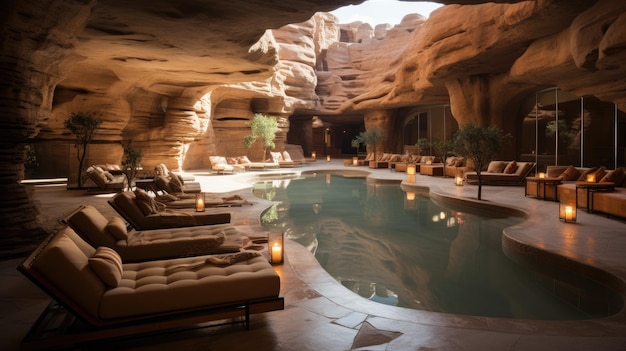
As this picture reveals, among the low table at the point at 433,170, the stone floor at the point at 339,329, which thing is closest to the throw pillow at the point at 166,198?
the stone floor at the point at 339,329

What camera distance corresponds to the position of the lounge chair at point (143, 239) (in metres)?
4.25

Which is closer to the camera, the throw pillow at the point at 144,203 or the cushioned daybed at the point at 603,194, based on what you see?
the throw pillow at the point at 144,203

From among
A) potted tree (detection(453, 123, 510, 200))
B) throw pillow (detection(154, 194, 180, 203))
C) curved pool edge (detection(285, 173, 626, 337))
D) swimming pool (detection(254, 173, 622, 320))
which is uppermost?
potted tree (detection(453, 123, 510, 200))

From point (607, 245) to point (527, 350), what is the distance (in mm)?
4085

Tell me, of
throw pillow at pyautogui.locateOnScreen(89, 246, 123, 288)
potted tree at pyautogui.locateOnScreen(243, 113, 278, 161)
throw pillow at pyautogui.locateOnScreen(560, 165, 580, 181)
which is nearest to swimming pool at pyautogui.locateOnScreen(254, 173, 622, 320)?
throw pillow at pyautogui.locateOnScreen(89, 246, 123, 288)

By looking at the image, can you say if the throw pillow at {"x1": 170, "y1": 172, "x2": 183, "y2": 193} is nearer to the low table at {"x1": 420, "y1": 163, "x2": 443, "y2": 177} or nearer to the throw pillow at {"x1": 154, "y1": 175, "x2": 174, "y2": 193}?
the throw pillow at {"x1": 154, "y1": 175, "x2": 174, "y2": 193}

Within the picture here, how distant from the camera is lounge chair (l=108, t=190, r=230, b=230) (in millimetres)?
6016

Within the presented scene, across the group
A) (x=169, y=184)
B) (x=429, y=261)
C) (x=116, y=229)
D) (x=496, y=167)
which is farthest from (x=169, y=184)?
(x=496, y=167)

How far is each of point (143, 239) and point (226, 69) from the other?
31.0ft

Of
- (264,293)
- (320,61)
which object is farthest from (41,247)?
(320,61)

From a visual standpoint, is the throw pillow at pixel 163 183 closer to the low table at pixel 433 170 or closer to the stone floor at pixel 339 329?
the stone floor at pixel 339 329

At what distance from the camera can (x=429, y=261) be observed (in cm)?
644

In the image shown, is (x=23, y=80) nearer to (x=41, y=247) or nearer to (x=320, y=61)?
(x=41, y=247)

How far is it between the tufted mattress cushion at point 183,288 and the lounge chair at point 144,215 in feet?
8.26
